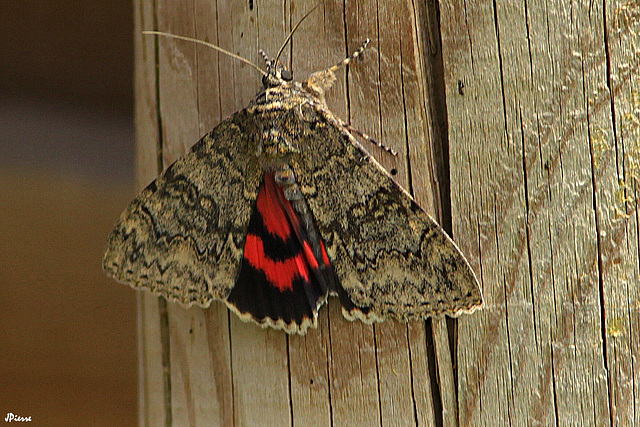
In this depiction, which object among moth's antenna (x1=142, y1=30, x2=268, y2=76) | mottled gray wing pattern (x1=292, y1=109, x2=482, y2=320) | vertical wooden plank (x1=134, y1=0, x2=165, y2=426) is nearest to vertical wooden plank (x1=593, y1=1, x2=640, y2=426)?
mottled gray wing pattern (x1=292, y1=109, x2=482, y2=320)

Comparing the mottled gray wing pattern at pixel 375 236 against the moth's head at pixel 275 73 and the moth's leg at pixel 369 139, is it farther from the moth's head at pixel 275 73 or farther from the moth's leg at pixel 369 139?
the moth's head at pixel 275 73

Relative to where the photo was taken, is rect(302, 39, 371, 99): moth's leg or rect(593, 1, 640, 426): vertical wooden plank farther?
rect(302, 39, 371, 99): moth's leg

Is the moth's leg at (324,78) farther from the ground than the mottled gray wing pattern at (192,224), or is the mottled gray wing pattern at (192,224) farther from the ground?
the moth's leg at (324,78)

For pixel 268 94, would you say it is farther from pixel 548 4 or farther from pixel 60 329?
pixel 60 329

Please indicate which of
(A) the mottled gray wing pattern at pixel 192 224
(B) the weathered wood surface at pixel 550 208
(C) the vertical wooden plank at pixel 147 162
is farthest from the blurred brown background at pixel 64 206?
(B) the weathered wood surface at pixel 550 208

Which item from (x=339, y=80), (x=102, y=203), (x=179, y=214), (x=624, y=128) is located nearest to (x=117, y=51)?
(x=102, y=203)

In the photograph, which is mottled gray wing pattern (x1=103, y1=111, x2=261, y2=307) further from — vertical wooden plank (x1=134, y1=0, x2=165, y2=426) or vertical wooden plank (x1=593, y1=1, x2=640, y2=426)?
vertical wooden plank (x1=593, y1=1, x2=640, y2=426)

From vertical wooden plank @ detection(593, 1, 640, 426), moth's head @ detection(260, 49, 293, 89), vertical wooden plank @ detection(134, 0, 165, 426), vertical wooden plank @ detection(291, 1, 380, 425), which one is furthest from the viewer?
vertical wooden plank @ detection(134, 0, 165, 426)
